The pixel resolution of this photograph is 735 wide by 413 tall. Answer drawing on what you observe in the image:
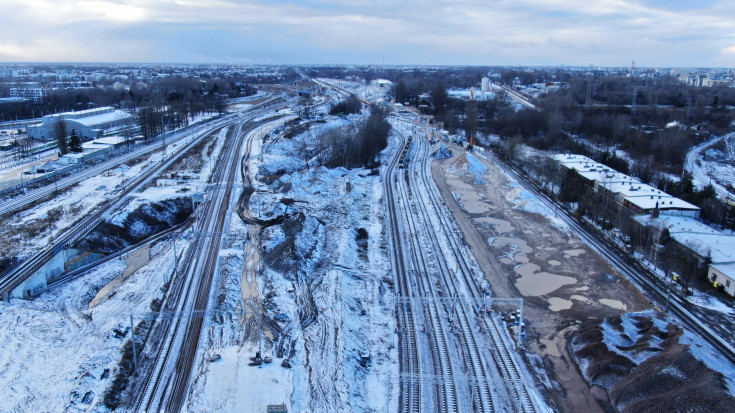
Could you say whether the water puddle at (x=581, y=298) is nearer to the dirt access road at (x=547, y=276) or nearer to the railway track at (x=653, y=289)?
the dirt access road at (x=547, y=276)

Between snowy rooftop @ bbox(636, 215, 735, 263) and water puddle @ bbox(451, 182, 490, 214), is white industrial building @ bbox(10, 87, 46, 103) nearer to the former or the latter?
water puddle @ bbox(451, 182, 490, 214)

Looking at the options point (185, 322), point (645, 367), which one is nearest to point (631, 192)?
point (645, 367)

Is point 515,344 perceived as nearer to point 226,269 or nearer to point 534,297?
point 534,297

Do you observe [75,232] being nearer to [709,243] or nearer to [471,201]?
[471,201]

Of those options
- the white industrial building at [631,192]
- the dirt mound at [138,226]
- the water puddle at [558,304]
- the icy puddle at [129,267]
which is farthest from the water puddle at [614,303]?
the dirt mound at [138,226]

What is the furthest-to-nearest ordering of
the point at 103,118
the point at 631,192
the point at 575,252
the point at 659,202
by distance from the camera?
the point at 103,118 → the point at 631,192 → the point at 659,202 → the point at 575,252

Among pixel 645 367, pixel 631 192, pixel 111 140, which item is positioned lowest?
pixel 645 367
